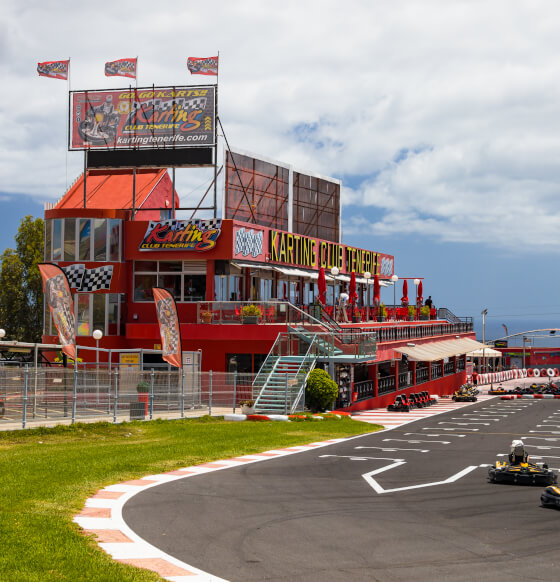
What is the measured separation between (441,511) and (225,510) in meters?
3.61

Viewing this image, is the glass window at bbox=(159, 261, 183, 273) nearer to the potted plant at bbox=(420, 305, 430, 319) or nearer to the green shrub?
the green shrub

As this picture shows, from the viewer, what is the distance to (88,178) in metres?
52.9

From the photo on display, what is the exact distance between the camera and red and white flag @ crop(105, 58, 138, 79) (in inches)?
1900

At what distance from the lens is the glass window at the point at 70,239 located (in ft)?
140

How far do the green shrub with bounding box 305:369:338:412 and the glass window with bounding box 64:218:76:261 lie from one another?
626 inches

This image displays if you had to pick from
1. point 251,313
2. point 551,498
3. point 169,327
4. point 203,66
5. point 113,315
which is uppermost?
point 203,66

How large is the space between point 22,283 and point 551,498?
6173cm

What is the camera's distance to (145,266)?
43.6 metres

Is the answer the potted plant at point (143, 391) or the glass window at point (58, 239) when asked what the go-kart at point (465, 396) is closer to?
the glass window at point (58, 239)

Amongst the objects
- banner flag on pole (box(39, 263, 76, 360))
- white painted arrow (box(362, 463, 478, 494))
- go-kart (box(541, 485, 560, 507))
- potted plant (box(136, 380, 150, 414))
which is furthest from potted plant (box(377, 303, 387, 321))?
go-kart (box(541, 485, 560, 507))

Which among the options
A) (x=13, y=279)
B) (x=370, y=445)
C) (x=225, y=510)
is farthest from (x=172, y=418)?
(x=13, y=279)

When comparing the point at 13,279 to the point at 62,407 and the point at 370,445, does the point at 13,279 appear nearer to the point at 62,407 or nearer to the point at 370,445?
the point at 62,407

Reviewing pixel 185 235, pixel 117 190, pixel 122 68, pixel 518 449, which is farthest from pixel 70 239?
pixel 518 449

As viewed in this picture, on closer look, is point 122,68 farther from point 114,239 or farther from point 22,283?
point 22,283
